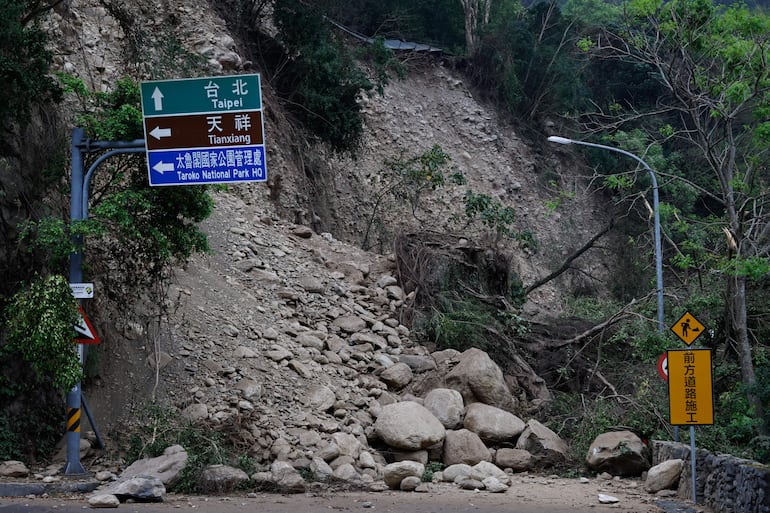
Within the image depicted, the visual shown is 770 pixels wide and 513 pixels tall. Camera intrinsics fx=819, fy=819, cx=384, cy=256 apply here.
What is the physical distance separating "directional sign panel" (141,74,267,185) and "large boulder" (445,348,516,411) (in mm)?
6500

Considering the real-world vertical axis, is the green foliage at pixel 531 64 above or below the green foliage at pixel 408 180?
above

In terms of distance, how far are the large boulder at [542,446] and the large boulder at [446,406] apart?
1264mm

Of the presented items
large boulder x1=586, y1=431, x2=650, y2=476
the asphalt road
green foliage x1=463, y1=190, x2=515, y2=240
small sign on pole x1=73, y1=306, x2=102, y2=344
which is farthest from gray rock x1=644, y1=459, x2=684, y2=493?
green foliage x1=463, y1=190, x2=515, y2=240

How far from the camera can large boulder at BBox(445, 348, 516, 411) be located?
16422mm

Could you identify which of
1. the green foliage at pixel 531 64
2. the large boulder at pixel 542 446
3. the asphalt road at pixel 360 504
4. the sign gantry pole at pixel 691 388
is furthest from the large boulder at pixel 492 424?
the green foliage at pixel 531 64

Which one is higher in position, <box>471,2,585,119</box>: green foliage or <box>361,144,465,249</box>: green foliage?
<box>471,2,585,119</box>: green foliage

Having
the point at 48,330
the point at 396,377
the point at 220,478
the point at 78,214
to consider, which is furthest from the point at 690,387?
the point at 78,214

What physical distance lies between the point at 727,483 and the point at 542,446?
5006 millimetres

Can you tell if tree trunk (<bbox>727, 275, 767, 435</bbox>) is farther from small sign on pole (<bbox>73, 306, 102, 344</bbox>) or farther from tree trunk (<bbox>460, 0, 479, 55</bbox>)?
tree trunk (<bbox>460, 0, 479, 55</bbox>)

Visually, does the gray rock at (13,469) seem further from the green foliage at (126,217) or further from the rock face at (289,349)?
the green foliage at (126,217)

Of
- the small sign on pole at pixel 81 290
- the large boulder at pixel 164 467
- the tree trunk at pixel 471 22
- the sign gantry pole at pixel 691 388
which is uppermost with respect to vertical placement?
the tree trunk at pixel 471 22

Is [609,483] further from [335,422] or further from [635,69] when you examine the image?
[635,69]

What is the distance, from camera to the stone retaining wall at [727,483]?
9.47m

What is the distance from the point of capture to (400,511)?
1055cm
